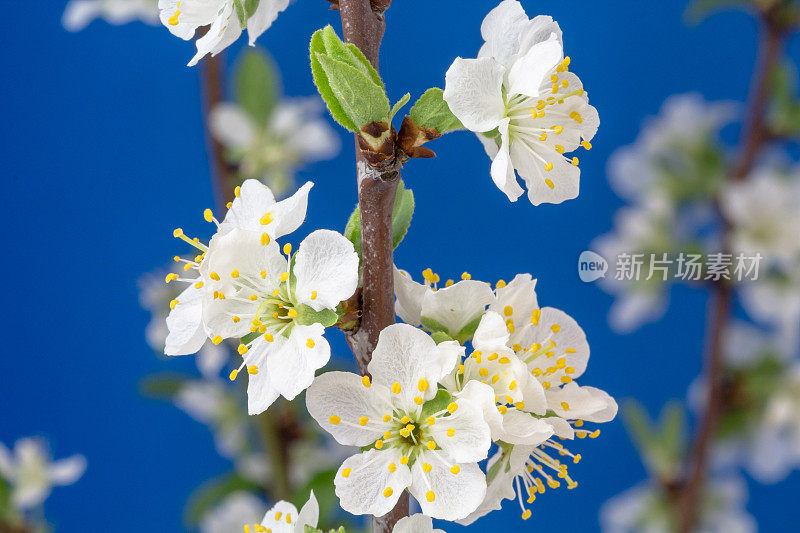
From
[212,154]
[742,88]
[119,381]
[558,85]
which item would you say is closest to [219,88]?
[212,154]

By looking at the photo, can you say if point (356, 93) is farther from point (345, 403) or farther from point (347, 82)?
point (345, 403)

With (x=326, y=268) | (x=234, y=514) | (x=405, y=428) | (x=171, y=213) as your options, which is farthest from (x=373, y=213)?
(x=171, y=213)

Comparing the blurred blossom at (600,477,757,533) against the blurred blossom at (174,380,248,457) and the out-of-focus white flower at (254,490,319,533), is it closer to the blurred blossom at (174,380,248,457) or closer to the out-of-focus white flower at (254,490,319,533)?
the blurred blossom at (174,380,248,457)

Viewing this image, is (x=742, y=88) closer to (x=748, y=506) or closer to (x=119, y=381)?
(x=748, y=506)

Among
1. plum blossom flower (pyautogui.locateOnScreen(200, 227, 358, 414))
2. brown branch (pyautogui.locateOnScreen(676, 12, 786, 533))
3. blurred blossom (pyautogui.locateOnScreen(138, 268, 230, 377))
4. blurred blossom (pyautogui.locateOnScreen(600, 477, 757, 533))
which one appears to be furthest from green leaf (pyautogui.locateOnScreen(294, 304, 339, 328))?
blurred blossom (pyautogui.locateOnScreen(600, 477, 757, 533))

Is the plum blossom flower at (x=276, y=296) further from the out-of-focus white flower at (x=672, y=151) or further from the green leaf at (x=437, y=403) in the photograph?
the out-of-focus white flower at (x=672, y=151)

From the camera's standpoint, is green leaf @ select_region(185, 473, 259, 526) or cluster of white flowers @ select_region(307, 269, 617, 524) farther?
green leaf @ select_region(185, 473, 259, 526)
